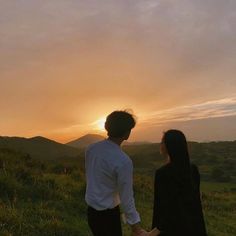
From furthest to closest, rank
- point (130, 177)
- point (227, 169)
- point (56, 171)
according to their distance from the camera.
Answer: point (227, 169), point (56, 171), point (130, 177)

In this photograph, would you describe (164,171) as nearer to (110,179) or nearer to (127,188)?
(127,188)

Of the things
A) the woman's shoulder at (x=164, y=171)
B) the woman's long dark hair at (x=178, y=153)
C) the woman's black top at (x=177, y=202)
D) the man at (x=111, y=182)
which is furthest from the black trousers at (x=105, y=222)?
the woman's long dark hair at (x=178, y=153)

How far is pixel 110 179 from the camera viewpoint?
5.62 meters

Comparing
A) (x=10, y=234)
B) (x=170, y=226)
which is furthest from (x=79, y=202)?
(x=170, y=226)

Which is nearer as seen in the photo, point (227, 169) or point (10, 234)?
point (10, 234)

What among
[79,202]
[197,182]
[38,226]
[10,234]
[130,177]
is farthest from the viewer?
[79,202]

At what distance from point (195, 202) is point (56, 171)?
14.2 m

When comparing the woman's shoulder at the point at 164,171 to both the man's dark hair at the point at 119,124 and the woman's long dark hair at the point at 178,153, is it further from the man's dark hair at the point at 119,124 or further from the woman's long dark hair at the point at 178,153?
the man's dark hair at the point at 119,124

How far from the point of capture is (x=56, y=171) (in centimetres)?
1958

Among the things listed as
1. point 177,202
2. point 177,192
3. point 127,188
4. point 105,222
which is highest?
point 127,188

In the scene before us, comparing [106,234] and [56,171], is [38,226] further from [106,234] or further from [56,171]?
[56,171]

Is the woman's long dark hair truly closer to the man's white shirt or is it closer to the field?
the man's white shirt

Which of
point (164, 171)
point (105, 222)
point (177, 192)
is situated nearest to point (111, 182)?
point (105, 222)

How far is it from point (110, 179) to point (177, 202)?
2.47 ft
